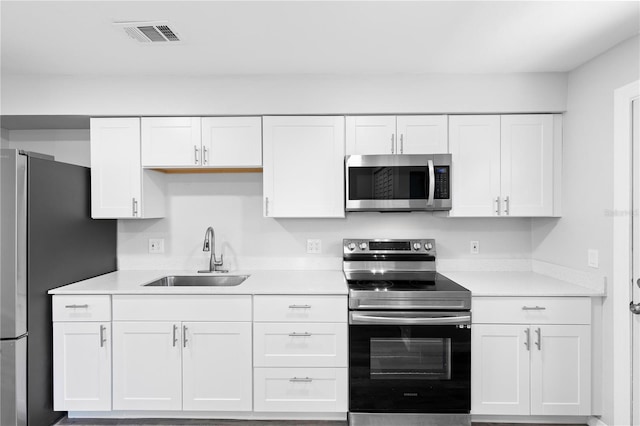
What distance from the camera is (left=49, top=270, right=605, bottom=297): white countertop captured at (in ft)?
7.81

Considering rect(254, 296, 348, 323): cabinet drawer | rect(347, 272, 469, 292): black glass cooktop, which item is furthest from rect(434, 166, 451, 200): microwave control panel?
rect(254, 296, 348, 323): cabinet drawer

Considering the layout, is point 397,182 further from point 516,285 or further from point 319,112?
point 516,285

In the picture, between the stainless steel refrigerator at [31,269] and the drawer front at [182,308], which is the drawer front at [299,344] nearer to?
the drawer front at [182,308]

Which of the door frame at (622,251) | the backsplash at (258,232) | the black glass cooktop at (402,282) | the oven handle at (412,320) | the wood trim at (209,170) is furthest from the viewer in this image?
the backsplash at (258,232)

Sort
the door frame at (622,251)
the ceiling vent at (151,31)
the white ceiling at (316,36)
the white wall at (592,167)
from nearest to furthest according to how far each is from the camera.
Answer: the white ceiling at (316,36)
the ceiling vent at (151,31)
the door frame at (622,251)
the white wall at (592,167)

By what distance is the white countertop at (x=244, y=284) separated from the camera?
2.40 m

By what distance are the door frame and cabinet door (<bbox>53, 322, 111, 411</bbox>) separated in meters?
2.97

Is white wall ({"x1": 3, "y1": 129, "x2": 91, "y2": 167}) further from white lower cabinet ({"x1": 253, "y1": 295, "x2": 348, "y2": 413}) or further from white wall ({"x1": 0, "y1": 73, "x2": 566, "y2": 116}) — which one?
white lower cabinet ({"x1": 253, "y1": 295, "x2": 348, "y2": 413})

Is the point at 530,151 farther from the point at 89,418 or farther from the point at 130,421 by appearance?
the point at 89,418

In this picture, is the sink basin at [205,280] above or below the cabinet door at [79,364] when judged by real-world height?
above

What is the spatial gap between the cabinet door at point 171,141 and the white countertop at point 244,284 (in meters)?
0.84

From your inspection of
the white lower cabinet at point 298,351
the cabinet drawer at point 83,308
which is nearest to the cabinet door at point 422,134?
the white lower cabinet at point 298,351

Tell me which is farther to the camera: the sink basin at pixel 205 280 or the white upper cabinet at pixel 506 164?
the sink basin at pixel 205 280

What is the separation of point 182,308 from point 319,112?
1.56 metres
